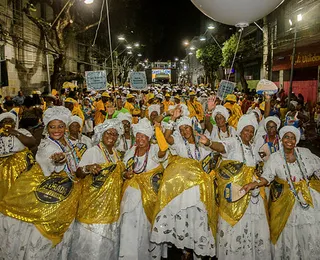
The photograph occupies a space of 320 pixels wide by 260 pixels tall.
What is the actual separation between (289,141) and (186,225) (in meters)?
1.59

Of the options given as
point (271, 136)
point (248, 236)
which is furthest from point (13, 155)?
point (271, 136)

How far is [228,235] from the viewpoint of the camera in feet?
12.3

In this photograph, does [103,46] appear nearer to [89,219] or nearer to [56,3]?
[56,3]

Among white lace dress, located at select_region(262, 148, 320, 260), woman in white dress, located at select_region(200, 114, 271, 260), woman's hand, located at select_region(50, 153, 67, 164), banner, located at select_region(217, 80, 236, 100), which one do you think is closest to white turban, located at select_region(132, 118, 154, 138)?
woman in white dress, located at select_region(200, 114, 271, 260)

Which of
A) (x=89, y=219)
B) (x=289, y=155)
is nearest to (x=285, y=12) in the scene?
(x=289, y=155)

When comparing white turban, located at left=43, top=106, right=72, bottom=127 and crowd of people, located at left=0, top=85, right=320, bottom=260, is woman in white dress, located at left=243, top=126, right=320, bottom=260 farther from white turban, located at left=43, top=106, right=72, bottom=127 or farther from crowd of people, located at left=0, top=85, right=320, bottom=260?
white turban, located at left=43, top=106, right=72, bottom=127

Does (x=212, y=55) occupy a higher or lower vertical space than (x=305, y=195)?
higher

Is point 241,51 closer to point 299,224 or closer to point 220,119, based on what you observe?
point 220,119

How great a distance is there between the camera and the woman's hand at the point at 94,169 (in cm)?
356

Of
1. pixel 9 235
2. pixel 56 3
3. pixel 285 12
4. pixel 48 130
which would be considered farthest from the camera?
pixel 285 12

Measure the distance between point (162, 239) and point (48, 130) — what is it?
6.10 feet

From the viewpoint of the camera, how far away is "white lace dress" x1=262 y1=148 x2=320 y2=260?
3.60 meters

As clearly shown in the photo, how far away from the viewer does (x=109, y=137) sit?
12.9 feet

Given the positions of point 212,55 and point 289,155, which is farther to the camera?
point 212,55
